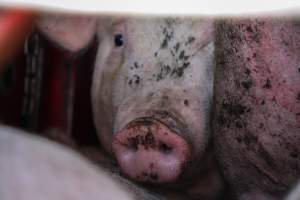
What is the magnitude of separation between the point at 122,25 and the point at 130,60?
0.10 m

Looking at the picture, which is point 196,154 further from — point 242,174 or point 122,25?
point 122,25

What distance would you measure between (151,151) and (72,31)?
1.47 ft

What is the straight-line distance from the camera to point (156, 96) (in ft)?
4.53

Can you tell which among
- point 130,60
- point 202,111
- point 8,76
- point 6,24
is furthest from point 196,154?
point 8,76

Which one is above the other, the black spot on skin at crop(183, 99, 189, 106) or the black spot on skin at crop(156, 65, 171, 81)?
the black spot on skin at crop(156, 65, 171, 81)

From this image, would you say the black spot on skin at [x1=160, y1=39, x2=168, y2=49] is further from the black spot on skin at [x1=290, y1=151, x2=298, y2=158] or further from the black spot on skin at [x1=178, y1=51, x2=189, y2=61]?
the black spot on skin at [x1=290, y1=151, x2=298, y2=158]

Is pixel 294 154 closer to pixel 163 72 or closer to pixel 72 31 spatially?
pixel 163 72

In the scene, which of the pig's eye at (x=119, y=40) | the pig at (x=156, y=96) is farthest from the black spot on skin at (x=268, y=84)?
the pig's eye at (x=119, y=40)

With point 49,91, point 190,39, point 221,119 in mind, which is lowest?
point 49,91

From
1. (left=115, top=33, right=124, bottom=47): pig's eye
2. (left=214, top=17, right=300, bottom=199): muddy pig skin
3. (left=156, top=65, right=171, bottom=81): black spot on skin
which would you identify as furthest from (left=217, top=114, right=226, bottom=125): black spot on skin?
(left=115, top=33, right=124, bottom=47): pig's eye

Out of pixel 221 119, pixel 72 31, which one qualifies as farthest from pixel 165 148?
pixel 72 31

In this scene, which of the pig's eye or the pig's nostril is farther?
the pig's eye

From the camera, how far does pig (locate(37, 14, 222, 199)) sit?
1.31m

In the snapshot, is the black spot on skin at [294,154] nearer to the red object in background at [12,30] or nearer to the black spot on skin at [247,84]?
the black spot on skin at [247,84]
